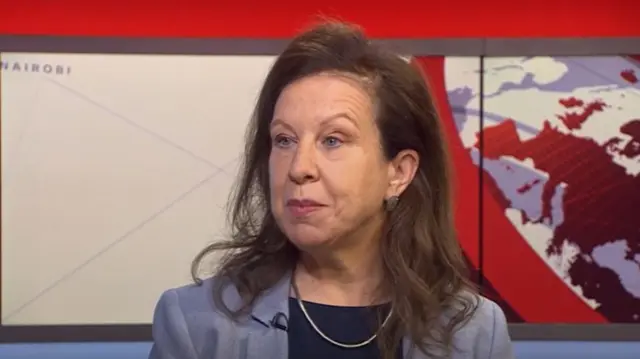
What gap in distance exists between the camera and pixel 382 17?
2.22 metres

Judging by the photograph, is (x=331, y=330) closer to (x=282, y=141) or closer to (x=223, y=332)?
(x=223, y=332)

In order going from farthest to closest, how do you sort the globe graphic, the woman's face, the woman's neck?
the globe graphic
the woman's neck
the woman's face

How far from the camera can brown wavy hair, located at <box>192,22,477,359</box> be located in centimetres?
127

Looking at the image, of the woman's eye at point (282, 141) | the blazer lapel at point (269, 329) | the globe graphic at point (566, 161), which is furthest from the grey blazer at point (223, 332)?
the globe graphic at point (566, 161)

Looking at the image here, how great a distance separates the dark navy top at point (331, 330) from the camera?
4.12 ft

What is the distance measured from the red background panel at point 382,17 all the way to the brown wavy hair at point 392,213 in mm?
907

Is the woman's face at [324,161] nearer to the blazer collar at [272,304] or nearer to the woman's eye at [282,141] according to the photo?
the woman's eye at [282,141]

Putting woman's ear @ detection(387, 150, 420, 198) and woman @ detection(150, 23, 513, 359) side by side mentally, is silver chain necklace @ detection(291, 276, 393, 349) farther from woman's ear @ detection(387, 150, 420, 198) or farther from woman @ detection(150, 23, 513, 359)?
woman's ear @ detection(387, 150, 420, 198)

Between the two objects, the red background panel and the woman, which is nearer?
the woman

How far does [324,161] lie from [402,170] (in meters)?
0.17

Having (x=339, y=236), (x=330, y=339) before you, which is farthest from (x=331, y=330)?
(x=339, y=236)

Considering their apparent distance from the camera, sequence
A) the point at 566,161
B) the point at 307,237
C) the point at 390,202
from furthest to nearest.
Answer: the point at 566,161, the point at 390,202, the point at 307,237

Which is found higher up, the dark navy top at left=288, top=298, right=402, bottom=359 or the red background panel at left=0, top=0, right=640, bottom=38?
the red background panel at left=0, top=0, right=640, bottom=38

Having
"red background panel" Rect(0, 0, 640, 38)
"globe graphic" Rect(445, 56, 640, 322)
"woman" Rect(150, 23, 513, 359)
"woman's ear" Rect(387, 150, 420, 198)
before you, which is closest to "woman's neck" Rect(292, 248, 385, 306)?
"woman" Rect(150, 23, 513, 359)
